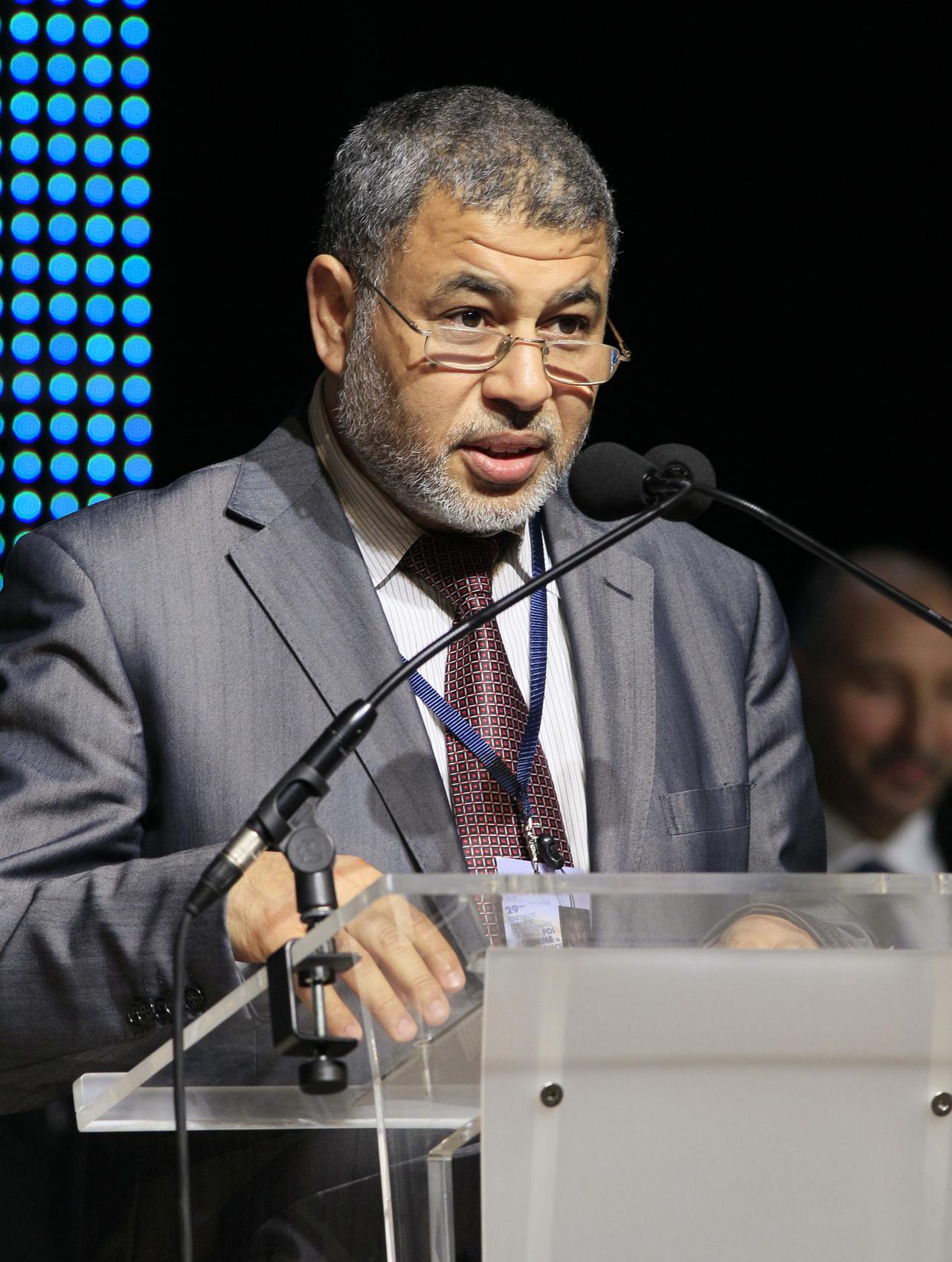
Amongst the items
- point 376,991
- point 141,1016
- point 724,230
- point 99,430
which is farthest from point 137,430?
point 376,991

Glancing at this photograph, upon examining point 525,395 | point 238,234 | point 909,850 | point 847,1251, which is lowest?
point 909,850

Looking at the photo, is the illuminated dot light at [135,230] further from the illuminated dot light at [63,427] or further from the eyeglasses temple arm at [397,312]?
the eyeglasses temple arm at [397,312]

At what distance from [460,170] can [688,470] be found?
2.18 ft

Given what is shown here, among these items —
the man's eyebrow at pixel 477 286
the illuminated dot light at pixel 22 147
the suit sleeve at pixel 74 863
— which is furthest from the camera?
the illuminated dot light at pixel 22 147

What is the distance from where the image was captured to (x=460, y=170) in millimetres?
1901

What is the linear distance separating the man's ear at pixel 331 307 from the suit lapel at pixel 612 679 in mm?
337

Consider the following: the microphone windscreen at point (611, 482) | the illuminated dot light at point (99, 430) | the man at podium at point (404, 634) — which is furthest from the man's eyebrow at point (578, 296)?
the illuminated dot light at point (99, 430)

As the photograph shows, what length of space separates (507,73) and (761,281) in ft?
2.09

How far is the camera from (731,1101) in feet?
3.42

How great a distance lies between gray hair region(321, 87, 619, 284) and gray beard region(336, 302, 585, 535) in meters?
0.11

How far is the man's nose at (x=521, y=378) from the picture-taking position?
1859mm

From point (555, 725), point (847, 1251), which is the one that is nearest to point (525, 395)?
point (555, 725)

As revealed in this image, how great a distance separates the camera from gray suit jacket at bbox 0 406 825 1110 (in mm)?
1566

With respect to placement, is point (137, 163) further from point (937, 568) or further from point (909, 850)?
point (909, 850)
